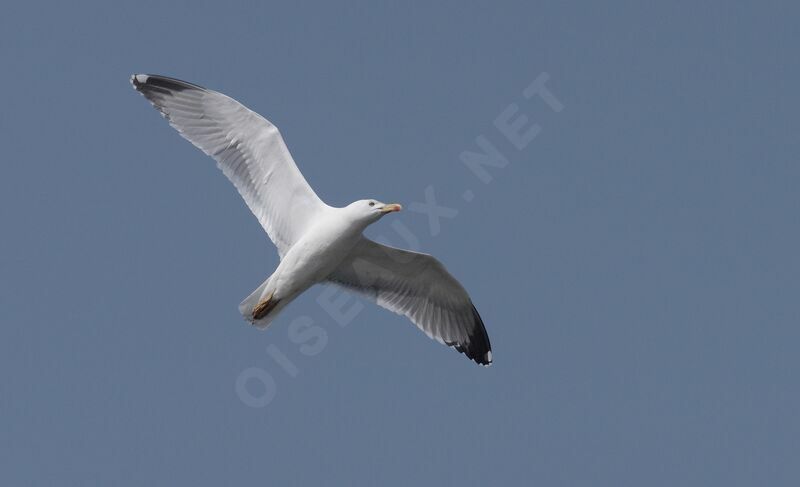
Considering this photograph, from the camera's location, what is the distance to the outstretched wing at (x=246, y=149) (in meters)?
12.1

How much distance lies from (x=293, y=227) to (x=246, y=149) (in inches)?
38.5

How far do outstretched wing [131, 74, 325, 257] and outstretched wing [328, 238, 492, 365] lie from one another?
0.79m

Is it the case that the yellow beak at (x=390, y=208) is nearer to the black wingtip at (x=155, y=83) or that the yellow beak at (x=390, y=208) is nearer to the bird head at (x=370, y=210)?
the bird head at (x=370, y=210)

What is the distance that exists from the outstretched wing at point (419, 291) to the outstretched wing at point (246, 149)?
0.79 m

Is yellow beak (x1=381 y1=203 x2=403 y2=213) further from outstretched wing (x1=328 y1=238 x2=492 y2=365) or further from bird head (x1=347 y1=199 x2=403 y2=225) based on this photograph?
outstretched wing (x1=328 y1=238 x2=492 y2=365)

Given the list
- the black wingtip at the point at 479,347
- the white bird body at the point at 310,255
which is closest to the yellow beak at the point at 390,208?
the white bird body at the point at 310,255

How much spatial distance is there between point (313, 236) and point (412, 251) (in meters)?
1.18

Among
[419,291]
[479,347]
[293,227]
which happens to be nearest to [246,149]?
[293,227]

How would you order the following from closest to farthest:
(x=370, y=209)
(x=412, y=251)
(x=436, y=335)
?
(x=370, y=209)
(x=412, y=251)
(x=436, y=335)

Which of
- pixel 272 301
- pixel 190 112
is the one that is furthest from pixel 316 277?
pixel 190 112

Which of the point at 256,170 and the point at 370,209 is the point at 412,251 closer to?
the point at 370,209

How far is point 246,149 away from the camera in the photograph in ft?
40.2

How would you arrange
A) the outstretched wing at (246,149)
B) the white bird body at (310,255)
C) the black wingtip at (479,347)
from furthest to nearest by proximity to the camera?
the black wingtip at (479,347) → the outstretched wing at (246,149) → the white bird body at (310,255)

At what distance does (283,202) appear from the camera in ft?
39.8
